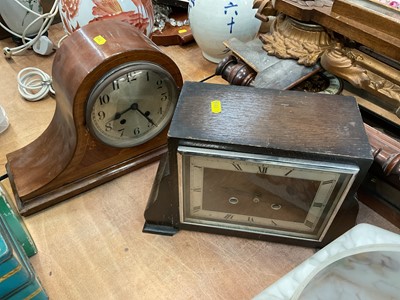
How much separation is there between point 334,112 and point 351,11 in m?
0.23

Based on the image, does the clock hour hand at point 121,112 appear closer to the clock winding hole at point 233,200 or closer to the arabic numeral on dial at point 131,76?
the arabic numeral on dial at point 131,76

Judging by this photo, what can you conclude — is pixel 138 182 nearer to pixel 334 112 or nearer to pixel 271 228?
pixel 271 228

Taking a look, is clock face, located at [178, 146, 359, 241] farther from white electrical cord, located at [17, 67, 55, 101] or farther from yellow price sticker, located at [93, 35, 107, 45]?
white electrical cord, located at [17, 67, 55, 101]

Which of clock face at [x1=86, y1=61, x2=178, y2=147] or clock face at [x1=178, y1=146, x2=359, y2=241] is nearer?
clock face at [x1=178, y1=146, x2=359, y2=241]

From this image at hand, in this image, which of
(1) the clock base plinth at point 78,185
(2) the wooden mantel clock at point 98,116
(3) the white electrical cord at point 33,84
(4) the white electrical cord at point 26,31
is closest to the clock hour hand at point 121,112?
(2) the wooden mantel clock at point 98,116

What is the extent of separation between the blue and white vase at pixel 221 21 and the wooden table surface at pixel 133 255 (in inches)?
17.0

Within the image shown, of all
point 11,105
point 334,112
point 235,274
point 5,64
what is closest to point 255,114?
point 334,112

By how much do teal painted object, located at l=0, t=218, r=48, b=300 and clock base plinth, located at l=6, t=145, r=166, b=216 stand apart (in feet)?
0.60

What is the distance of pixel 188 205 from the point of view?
2.02ft

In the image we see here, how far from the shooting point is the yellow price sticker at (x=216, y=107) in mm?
548

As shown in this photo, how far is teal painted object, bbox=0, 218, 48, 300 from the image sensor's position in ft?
1.48

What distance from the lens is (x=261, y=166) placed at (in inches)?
20.6

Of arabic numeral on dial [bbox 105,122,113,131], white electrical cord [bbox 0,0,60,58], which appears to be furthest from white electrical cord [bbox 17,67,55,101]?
arabic numeral on dial [bbox 105,122,113,131]

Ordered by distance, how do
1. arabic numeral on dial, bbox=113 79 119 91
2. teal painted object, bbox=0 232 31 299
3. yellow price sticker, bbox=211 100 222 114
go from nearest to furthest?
teal painted object, bbox=0 232 31 299 < yellow price sticker, bbox=211 100 222 114 < arabic numeral on dial, bbox=113 79 119 91
